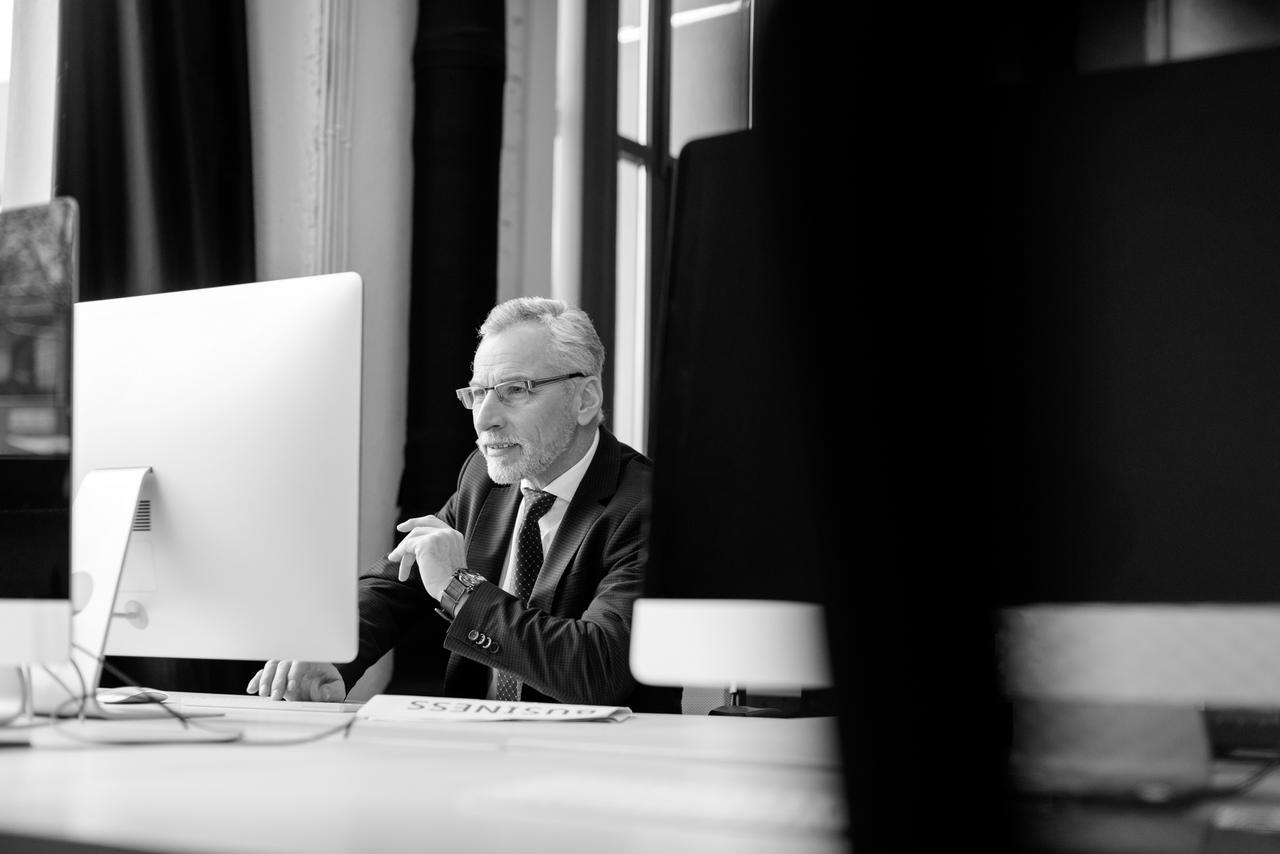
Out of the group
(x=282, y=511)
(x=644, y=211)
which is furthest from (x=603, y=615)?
(x=644, y=211)

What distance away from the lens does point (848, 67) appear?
0.28 metres

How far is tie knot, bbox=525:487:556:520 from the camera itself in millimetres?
2252

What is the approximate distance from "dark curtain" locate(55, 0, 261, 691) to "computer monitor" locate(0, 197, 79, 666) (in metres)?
1.57

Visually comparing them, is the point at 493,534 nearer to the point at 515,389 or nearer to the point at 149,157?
the point at 515,389

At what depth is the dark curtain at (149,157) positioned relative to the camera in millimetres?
2578

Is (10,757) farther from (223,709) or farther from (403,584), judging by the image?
(403,584)

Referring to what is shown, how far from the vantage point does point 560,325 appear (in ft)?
8.06

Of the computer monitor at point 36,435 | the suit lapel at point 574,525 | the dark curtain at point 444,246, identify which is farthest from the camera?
the dark curtain at point 444,246

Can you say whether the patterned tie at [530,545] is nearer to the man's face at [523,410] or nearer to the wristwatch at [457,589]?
the man's face at [523,410]

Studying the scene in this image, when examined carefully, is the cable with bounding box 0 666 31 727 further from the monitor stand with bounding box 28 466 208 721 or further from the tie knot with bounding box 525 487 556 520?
the tie knot with bounding box 525 487 556 520

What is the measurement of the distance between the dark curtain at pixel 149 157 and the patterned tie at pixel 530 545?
0.85 meters

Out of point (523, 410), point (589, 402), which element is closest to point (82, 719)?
point (523, 410)

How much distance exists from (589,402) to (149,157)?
109cm

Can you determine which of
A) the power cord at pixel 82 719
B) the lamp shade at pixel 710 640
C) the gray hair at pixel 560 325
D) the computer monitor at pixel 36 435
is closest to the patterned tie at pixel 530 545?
the gray hair at pixel 560 325
